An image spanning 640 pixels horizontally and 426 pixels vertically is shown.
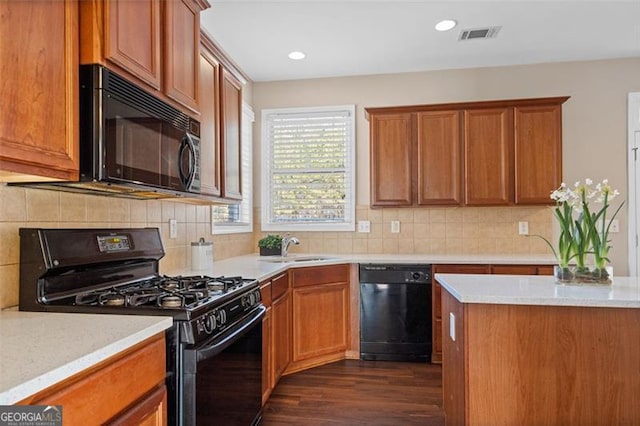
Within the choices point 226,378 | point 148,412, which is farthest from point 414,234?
point 148,412

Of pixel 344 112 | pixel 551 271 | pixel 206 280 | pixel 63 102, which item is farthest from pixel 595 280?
pixel 344 112

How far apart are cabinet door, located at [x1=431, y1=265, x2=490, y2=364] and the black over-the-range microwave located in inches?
83.6

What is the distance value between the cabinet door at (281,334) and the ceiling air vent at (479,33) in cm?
245

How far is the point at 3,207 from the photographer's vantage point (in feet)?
4.69

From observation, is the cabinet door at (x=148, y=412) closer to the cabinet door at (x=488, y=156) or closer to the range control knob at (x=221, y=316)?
the range control knob at (x=221, y=316)

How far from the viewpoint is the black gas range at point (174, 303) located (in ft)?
4.57

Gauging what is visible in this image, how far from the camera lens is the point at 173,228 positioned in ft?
8.38

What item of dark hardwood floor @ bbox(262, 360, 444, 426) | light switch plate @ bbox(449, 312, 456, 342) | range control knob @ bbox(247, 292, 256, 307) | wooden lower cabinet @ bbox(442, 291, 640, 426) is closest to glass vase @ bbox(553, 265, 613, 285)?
wooden lower cabinet @ bbox(442, 291, 640, 426)

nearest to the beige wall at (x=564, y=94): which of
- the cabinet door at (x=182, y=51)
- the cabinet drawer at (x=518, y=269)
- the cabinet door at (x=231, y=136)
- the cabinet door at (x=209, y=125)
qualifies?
the cabinet drawer at (x=518, y=269)

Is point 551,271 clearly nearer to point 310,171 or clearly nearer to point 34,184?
point 310,171

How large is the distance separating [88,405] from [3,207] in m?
0.88

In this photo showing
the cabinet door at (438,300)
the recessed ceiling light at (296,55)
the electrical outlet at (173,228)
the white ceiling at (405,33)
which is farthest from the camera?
the recessed ceiling light at (296,55)

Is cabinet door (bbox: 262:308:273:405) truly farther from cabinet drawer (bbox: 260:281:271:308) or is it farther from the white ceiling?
the white ceiling

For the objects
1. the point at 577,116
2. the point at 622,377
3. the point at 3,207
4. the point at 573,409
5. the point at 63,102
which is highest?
the point at 577,116
